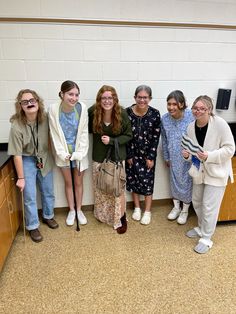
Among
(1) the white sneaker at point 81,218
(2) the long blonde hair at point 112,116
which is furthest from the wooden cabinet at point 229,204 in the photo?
(1) the white sneaker at point 81,218

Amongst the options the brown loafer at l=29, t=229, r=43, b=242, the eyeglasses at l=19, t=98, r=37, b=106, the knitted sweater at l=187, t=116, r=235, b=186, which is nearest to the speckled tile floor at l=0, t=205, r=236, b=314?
the brown loafer at l=29, t=229, r=43, b=242

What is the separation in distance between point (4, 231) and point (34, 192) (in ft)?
1.44

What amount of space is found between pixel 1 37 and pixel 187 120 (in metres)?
1.84

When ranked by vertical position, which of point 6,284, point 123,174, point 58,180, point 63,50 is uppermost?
point 63,50

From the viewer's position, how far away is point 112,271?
2049 millimetres

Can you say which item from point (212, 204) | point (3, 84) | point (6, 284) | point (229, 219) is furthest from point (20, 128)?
point (229, 219)

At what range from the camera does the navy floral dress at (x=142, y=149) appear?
2.49 m

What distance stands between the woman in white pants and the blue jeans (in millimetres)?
1344

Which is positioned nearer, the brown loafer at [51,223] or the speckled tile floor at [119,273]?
the speckled tile floor at [119,273]

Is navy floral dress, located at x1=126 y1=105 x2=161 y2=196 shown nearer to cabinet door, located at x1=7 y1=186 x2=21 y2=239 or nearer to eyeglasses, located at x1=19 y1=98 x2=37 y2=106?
eyeglasses, located at x1=19 y1=98 x2=37 y2=106

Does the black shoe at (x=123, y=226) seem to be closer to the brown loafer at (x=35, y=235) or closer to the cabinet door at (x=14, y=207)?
the brown loafer at (x=35, y=235)

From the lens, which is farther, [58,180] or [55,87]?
[58,180]

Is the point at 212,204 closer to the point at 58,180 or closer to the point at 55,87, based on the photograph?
the point at 58,180

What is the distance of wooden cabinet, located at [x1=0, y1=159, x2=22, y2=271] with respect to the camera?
1.98 metres
